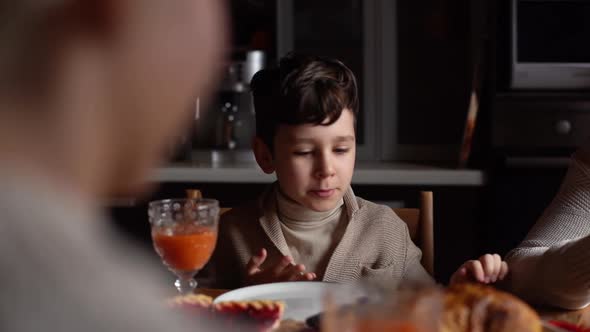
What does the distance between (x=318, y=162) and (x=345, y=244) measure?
0.18 meters

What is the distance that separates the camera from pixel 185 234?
1.07 meters

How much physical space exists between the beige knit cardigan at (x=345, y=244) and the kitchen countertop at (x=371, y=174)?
1.05 metres

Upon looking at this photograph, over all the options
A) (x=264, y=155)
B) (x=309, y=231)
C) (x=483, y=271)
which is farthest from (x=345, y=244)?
(x=483, y=271)

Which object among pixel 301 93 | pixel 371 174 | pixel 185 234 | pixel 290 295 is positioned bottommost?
pixel 371 174

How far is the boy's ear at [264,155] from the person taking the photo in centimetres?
156

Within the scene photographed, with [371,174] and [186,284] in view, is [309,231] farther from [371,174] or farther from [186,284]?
[371,174]

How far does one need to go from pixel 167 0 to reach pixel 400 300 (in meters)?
0.31

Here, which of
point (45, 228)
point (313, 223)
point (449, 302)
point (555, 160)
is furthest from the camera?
point (555, 160)

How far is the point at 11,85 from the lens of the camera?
290 millimetres

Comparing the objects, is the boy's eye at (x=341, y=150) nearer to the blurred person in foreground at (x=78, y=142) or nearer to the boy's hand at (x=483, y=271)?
the boy's hand at (x=483, y=271)

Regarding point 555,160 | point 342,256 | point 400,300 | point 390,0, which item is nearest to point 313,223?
point 342,256

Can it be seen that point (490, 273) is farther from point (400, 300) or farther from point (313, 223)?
point (400, 300)

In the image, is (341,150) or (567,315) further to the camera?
(341,150)

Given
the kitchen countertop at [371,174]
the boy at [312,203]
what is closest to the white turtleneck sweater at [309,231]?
the boy at [312,203]
